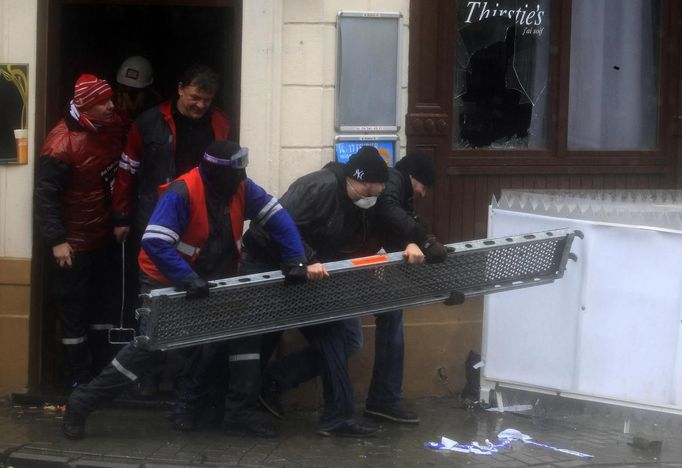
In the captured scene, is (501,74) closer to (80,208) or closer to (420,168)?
(420,168)

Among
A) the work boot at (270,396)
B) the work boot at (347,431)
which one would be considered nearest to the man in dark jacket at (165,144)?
the work boot at (270,396)

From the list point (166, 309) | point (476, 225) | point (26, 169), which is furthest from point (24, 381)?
point (476, 225)

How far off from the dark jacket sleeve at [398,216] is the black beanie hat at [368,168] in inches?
7.0

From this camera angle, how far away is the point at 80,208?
7887 millimetres

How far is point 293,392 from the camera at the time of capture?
8156mm

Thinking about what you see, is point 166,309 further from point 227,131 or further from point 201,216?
point 227,131

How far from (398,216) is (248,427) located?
1.51 m

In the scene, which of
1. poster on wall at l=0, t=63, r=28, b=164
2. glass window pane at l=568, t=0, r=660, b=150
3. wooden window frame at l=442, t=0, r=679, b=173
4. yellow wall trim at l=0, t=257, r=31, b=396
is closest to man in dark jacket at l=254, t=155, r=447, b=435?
wooden window frame at l=442, t=0, r=679, b=173

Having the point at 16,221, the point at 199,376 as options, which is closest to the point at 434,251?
the point at 199,376

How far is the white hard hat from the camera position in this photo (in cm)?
870

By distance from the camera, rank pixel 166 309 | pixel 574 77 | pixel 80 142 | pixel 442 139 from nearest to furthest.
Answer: pixel 166 309
pixel 80 142
pixel 442 139
pixel 574 77

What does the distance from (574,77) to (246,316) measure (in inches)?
136

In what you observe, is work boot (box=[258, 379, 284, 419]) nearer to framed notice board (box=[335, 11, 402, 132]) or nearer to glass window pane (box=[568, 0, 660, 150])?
framed notice board (box=[335, 11, 402, 132])

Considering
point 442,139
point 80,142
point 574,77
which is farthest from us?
point 574,77
